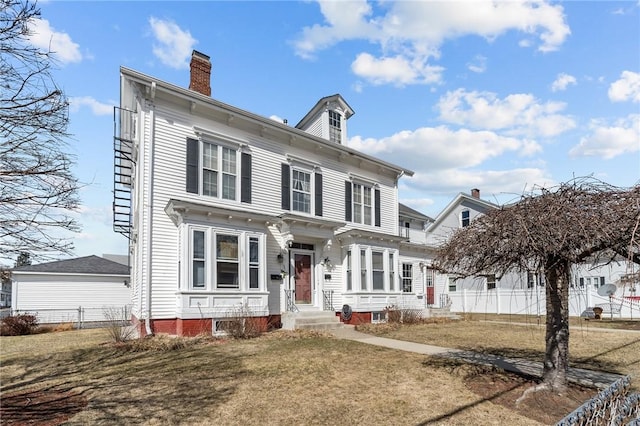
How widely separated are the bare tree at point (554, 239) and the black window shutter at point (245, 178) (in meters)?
9.11

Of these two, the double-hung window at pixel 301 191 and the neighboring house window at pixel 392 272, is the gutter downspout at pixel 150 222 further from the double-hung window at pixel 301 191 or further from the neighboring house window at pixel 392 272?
the neighboring house window at pixel 392 272

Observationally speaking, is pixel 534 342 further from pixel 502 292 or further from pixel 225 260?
pixel 502 292

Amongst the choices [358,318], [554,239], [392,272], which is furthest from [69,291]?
[554,239]

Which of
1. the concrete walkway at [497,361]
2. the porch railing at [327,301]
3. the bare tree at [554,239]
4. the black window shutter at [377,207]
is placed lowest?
the concrete walkway at [497,361]

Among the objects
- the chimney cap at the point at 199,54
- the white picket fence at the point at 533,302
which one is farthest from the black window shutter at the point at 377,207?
the chimney cap at the point at 199,54

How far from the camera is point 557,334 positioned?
21.3 feet

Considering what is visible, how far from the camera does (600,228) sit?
5.27m

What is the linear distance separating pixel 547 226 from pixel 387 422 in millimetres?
3249

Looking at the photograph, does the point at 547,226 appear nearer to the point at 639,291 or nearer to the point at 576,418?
the point at 576,418

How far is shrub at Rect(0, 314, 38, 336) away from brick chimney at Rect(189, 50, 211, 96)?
38.9 ft

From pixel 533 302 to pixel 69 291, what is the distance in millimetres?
27601

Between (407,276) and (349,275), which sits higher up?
(349,275)

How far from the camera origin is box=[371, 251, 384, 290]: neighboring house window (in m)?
17.9

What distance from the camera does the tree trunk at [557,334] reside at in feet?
21.0
